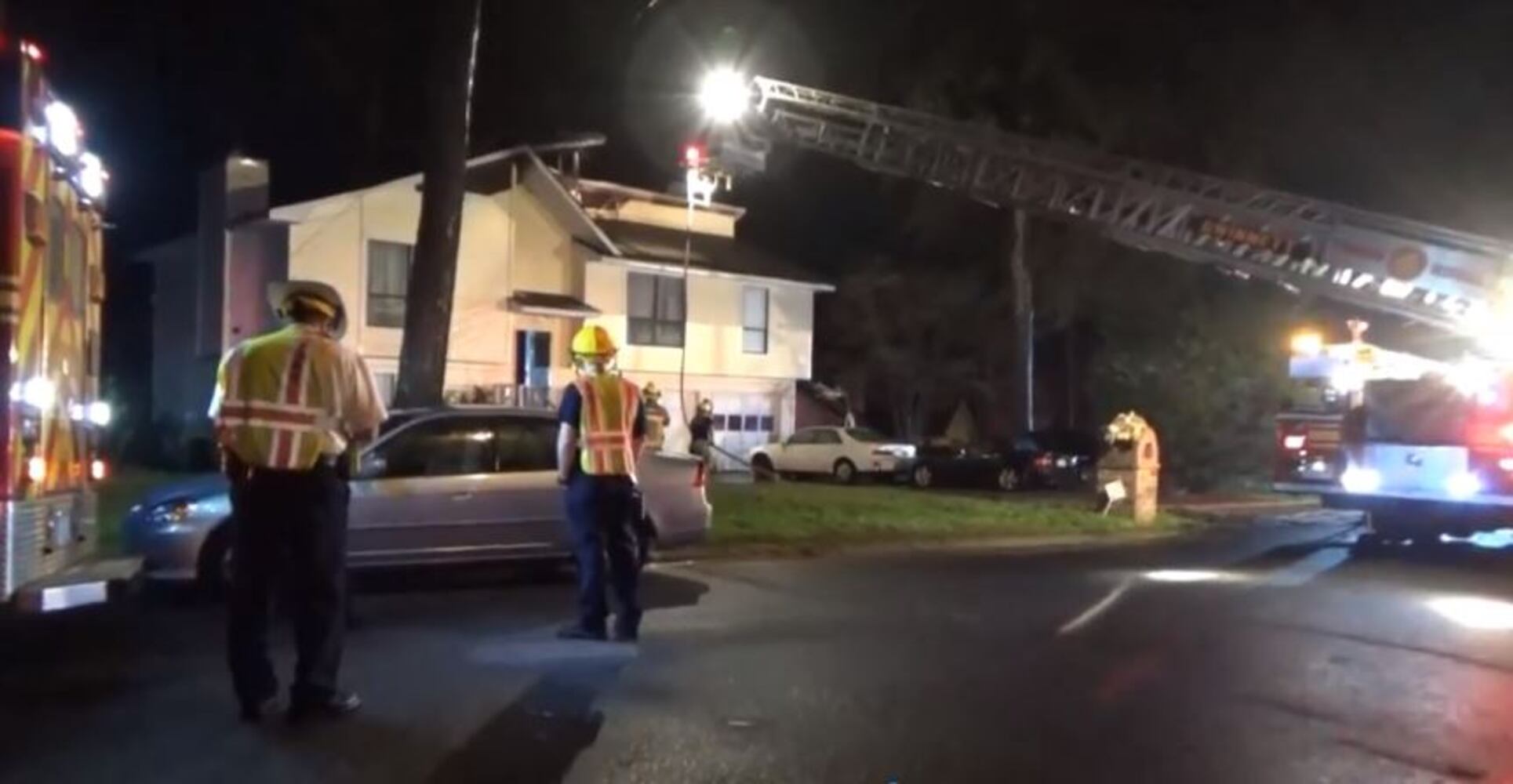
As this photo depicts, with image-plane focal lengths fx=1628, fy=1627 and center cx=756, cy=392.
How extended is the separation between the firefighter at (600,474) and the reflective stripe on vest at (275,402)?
96.7 inches

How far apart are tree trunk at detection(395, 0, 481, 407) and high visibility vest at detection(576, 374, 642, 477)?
9.76 meters

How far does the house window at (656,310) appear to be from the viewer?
1419 inches

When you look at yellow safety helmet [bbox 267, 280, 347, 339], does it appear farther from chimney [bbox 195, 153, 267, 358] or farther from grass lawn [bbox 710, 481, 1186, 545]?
chimney [bbox 195, 153, 267, 358]

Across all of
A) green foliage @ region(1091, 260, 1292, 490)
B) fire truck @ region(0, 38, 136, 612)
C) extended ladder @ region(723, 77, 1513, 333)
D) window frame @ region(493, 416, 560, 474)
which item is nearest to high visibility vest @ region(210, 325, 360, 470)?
fire truck @ region(0, 38, 136, 612)

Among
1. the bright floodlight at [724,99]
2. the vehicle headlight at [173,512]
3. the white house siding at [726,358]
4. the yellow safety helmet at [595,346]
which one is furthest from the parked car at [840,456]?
the yellow safety helmet at [595,346]

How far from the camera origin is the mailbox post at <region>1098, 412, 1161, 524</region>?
21781 mm

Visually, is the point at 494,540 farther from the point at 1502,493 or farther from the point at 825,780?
the point at 1502,493

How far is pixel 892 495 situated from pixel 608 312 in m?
12.9

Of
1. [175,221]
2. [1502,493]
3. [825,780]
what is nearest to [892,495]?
[1502,493]

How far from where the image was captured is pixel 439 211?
1902 centimetres

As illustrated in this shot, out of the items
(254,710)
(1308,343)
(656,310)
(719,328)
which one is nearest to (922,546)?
(1308,343)

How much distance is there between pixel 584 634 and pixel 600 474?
1007 mm

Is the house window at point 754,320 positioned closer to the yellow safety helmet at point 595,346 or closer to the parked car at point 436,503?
the parked car at point 436,503

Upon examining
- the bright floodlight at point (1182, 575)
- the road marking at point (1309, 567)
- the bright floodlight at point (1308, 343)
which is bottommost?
the bright floodlight at point (1182, 575)
